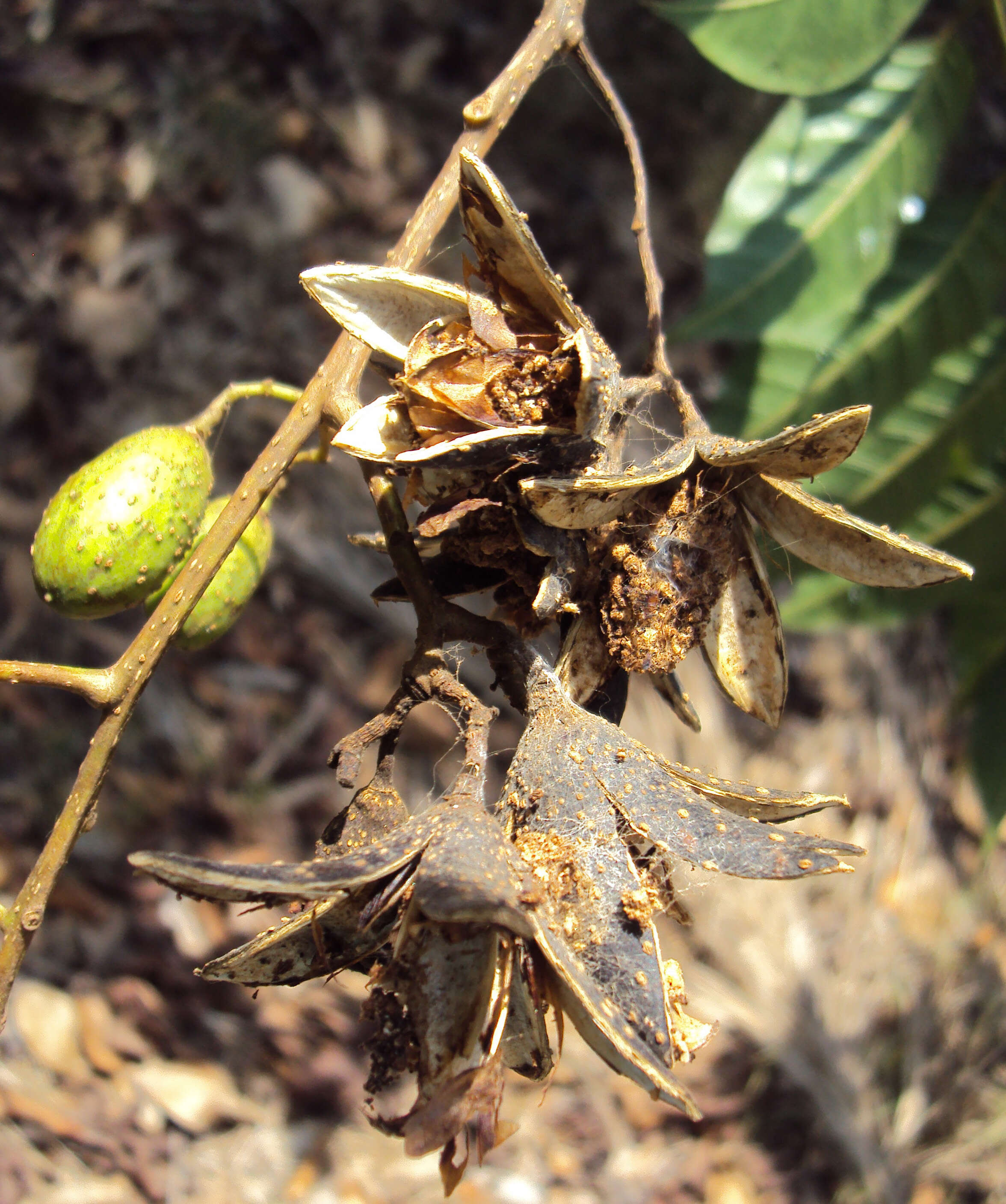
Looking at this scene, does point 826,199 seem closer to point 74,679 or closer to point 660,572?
point 660,572

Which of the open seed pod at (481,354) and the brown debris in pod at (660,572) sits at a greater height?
the open seed pod at (481,354)

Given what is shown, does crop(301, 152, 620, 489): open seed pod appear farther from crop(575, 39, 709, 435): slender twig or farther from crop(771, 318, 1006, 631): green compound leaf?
crop(771, 318, 1006, 631): green compound leaf

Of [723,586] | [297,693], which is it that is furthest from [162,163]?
[723,586]

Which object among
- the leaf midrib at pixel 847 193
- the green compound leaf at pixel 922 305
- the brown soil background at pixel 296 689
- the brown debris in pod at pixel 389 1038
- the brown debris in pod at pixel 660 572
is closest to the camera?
the brown debris in pod at pixel 389 1038

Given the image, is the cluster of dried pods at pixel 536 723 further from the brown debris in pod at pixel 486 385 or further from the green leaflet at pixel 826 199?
the green leaflet at pixel 826 199

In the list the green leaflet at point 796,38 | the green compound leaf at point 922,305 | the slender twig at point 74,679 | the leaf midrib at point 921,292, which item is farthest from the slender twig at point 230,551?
the leaf midrib at point 921,292

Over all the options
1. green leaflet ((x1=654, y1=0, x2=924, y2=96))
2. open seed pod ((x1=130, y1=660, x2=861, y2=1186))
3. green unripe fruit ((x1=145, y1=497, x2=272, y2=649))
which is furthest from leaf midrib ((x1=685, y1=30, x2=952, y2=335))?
open seed pod ((x1=130, y1=660, x2=861, y2=1186))

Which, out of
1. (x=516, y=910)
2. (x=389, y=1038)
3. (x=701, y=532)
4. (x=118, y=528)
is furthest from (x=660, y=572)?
(x=118, y=528)
